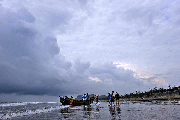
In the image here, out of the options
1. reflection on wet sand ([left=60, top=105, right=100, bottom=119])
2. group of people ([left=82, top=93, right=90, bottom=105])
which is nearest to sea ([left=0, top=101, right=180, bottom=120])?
reflection on wet sand ([left=60, top=105, right=100, bottom=119])

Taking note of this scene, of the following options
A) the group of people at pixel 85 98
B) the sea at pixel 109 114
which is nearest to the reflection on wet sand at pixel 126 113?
the sea at pixel 109 114

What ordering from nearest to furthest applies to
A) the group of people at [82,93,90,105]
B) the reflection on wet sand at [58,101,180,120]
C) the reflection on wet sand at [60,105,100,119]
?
the reflection on wet sand at [58,101,180,120] → the reflection on wet sand at [60,105,100,119] → the group of people at [82,93,90,105]

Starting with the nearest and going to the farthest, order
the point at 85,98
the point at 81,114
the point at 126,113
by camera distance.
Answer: the point at 126,113 → the point at 81,114 → the point at 85,98

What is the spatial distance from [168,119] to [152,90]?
97.0 metres

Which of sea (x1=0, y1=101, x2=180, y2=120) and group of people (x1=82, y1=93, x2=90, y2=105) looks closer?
sea (x1=0, y1=101, x2=180, y2=120)

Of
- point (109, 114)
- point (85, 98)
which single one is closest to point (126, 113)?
point (109, 114)

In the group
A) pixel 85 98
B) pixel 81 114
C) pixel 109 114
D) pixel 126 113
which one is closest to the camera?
pixel 109 114

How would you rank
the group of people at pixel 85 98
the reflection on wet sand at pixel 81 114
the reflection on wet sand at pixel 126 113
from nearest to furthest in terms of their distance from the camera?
the reflection on wet sand at pixel 126 113
the reflection on wet sand at pixel 81 114
the group of people at pixel 85 98

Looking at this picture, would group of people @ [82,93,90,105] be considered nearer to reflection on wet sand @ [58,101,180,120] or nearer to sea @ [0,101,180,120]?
sea @ [0,101,180,120]

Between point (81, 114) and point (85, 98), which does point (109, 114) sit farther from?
point (85, 98)

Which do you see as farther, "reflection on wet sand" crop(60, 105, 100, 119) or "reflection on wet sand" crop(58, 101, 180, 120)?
"reflection on wet sand" crop(60, 105, 100, 119)

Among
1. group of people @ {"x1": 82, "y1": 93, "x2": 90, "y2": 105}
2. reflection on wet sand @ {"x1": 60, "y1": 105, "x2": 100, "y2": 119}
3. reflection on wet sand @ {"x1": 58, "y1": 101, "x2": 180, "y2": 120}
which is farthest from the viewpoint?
group of people @ {"x1": 82, "y1": 93, "x2": 90, "y2": 105}

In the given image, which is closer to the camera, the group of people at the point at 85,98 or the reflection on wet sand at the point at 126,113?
the reflection on wet sand at the point at 126,113

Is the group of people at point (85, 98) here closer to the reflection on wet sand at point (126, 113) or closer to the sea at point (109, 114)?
the sea at point (109, 114)
